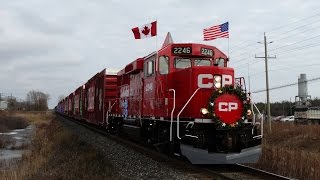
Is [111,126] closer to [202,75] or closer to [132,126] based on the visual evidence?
[132,126]

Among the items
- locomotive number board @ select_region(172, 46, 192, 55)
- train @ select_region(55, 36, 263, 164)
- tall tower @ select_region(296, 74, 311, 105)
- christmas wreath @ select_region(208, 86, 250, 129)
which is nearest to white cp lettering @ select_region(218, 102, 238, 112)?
train @ select_region(55, 36, 263, 164)

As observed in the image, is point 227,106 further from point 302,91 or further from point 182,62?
point 302,91

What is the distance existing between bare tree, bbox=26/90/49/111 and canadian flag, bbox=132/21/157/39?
6254 inches

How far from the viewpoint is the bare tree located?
17400 centimetres

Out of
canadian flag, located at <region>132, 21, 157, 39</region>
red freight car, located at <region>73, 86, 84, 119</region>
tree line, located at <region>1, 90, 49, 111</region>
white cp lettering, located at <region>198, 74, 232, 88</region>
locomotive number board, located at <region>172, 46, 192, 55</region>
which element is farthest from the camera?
tree line, located at <region>1, 90, 49, 111</region>

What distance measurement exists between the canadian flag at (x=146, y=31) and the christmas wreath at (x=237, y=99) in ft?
25.7

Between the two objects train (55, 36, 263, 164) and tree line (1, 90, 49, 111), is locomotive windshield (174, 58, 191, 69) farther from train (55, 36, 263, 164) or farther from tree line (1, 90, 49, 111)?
tree line (1, 90, 49, 111)

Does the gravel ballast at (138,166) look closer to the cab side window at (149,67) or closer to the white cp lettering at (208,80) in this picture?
the white cp lettering at (208,80)

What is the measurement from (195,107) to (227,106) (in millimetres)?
1005

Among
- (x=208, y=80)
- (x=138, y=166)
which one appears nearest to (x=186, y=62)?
(x=208, y=80)

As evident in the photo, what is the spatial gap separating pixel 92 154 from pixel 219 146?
5001 millimetres

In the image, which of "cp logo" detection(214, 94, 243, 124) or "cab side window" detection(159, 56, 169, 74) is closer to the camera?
"cp logo" detection(214, 94, 243, 124)

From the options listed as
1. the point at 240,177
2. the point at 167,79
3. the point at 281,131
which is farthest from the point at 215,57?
the point at 281,131

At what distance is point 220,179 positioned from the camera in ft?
35.7
